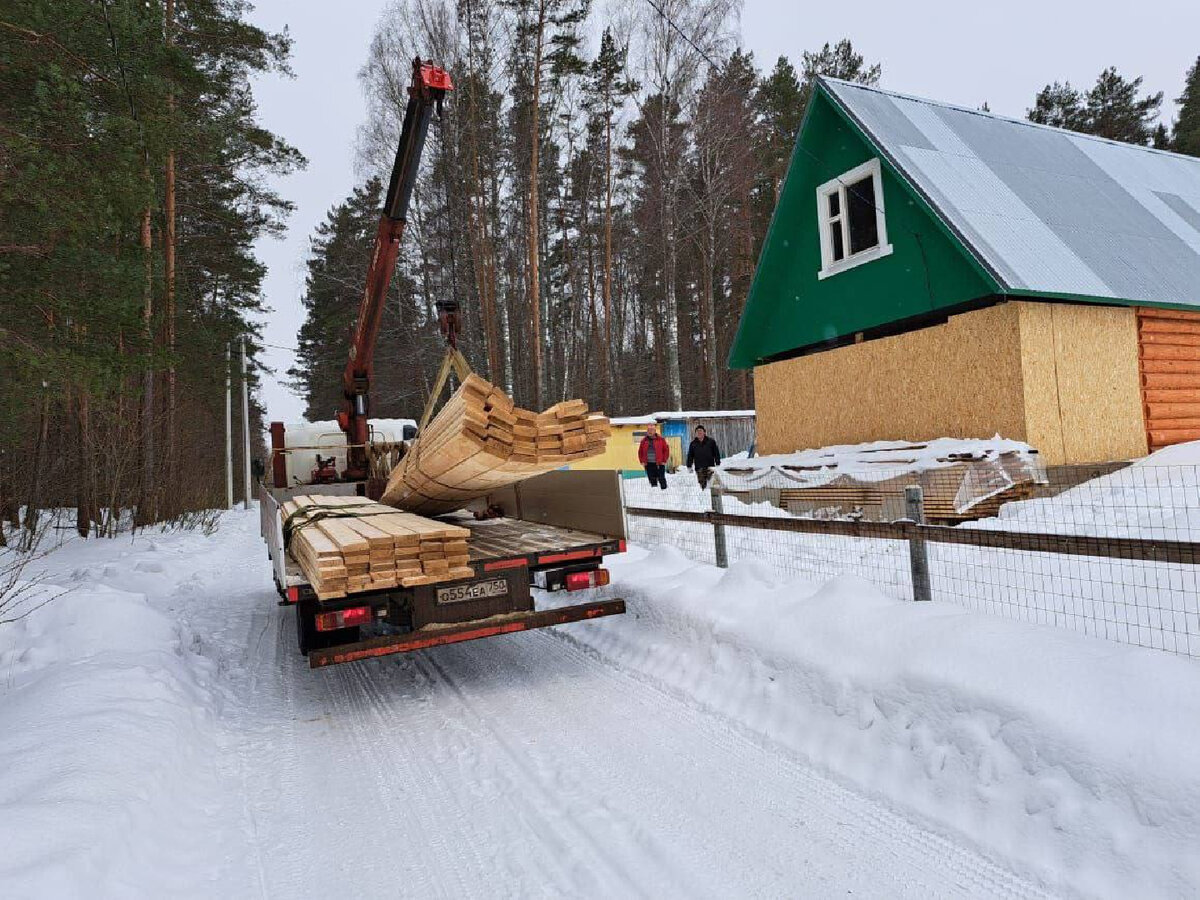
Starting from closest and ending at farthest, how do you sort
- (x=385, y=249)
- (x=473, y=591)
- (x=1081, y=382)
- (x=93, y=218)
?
(x=473, y=591) < (x=93, y=218) < (x=385, y=249) < (x=1081, y=382)

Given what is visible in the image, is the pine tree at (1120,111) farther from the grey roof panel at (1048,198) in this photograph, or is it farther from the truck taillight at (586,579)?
the truck taillight at (586,579)

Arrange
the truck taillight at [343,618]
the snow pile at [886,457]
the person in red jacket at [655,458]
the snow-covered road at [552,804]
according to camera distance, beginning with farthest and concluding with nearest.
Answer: the person in red jacket at [655,458] < the snow pile at [886,457] < the truck taillight at [343,618] < the snow-covered road at [552,804]

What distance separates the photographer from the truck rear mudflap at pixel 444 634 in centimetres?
434

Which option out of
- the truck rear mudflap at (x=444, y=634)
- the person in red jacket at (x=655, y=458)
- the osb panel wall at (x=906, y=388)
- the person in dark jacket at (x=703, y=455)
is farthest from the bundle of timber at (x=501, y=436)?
the person in red jacket at (x=655, y=458)

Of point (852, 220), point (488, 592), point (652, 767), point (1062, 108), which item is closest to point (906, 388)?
point (852, 220)

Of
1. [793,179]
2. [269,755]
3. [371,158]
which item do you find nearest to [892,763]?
[269,755]

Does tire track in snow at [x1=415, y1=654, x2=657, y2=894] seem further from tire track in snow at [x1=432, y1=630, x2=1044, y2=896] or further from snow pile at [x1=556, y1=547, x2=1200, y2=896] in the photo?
snow pile at [x1=556, y1=547, x2=1200, y2=896]

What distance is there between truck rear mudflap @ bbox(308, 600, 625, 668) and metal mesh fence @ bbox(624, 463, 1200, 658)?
6.24 feet

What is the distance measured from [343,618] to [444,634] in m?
0.64

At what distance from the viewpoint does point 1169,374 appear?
10453 mm

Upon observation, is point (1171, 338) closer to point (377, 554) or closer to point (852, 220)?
point (852, 220)

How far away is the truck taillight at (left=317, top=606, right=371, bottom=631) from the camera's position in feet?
13.8

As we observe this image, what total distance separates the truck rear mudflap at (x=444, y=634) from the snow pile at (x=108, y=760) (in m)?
0.78

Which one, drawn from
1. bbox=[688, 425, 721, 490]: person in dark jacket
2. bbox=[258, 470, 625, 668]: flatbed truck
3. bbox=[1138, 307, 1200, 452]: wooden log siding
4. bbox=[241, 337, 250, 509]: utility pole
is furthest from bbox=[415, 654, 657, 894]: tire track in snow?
bbox=[241, 337, 250, 509]: utility pole
